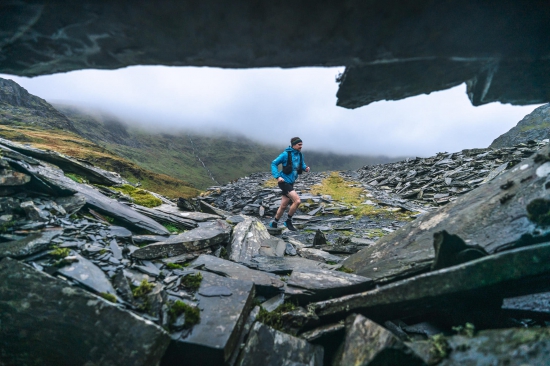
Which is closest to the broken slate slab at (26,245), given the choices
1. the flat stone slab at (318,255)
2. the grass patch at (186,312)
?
the grass patch at (186,312)

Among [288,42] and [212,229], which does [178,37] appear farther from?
[212,229]

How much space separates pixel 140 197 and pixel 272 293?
27.0 feet

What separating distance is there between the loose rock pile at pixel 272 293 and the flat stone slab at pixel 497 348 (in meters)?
0.01

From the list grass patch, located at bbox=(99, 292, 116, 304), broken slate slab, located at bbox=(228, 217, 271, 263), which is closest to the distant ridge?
broken slate slab, located at bbox=(228, 217, 271, 263)

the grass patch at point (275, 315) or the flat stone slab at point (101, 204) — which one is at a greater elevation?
the flat stone slab at point (101, 204)

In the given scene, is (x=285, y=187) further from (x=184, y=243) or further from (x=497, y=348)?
(x=497, y=348)

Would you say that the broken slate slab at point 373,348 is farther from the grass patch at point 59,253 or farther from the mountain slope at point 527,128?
the mountain slope at point 527,128

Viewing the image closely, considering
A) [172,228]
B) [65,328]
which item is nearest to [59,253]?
[65,328]

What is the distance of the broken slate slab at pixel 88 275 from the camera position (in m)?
3.59

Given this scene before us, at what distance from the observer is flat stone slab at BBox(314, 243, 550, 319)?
10.8 ft

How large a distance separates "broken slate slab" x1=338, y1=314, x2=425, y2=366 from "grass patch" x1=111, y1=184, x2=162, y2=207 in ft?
29.8

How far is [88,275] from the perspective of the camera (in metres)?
3.77

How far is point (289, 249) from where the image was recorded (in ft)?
26.7

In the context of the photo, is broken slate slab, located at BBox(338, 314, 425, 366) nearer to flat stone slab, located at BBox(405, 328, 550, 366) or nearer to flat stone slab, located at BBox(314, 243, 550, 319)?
flat stone slab, located at BBox(405, 328, 550, 366)
